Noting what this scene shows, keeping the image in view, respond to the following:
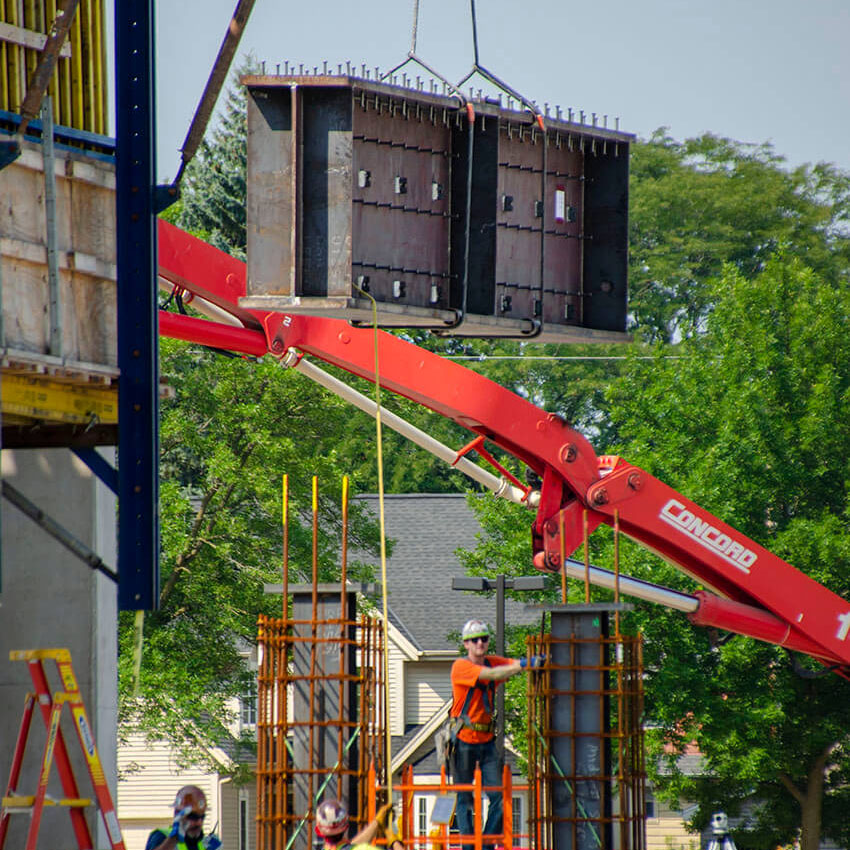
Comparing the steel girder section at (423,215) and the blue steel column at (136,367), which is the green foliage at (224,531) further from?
the blue steel column at (136,367)

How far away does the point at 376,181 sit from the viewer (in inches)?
535

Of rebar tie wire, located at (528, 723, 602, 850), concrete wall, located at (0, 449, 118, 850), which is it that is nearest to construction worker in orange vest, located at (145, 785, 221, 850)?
concrete wall, located at (0, 449, 118, 850)

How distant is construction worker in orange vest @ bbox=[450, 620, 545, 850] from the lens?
592 inches

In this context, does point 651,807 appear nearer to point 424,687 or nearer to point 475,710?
point 424,687

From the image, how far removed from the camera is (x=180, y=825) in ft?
37.5

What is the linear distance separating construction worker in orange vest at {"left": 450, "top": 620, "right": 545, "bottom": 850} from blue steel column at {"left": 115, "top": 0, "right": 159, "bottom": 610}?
3723 mm

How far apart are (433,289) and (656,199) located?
1919 inches

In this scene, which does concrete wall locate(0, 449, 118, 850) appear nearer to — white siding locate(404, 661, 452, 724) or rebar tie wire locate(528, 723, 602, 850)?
rebar tie wire locate(528, 723, 602, 850)

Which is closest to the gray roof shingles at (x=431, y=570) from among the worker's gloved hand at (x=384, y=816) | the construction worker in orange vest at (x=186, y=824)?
the construction worker in orange vest at (x=186, y=824)

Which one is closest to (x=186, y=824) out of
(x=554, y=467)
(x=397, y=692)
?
(x=554, y=467)

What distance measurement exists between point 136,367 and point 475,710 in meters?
4.83

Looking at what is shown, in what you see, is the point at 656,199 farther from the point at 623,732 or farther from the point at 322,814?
the point at 322,814

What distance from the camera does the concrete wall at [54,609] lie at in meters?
15.1

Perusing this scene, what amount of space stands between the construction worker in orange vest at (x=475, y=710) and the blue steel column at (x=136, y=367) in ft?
12.2
